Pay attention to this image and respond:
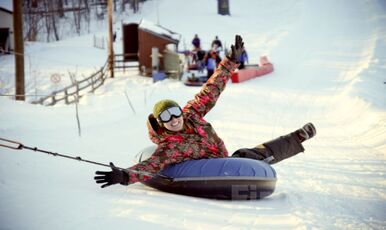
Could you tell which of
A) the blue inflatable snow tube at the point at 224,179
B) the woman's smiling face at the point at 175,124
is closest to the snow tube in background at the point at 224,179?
the blue inflatable snow tube at the point at 224,179

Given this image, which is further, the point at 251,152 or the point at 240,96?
the point at 240,96

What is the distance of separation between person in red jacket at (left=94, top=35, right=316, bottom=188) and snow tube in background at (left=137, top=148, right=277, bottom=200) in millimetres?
178

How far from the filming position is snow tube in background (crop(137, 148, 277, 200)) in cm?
346

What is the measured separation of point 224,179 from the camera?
3.45 metres

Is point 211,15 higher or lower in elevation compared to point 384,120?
higher

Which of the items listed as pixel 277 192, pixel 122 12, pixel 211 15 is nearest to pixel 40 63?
pixel 211 15

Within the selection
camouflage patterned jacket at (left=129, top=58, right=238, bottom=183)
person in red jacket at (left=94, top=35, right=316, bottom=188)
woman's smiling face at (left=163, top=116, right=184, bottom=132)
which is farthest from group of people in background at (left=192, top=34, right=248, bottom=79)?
woman's smiling face at (left=163, top=116, right=184, bottom=132)

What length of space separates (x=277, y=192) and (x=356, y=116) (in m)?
4.94

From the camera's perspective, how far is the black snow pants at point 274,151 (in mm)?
4043

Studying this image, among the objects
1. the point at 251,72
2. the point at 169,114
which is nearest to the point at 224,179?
the point at 169,114

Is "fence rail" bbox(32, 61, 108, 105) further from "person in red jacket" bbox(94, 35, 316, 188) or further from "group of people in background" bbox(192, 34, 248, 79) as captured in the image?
"person in red jacket" bbox(94, 35, 316, 188)

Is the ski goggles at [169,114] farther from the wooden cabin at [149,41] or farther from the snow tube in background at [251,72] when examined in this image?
the wooden cabin at [149,41]

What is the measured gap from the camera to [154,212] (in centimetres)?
303

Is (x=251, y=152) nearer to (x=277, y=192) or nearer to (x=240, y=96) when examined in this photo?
(x=277, y=192)
